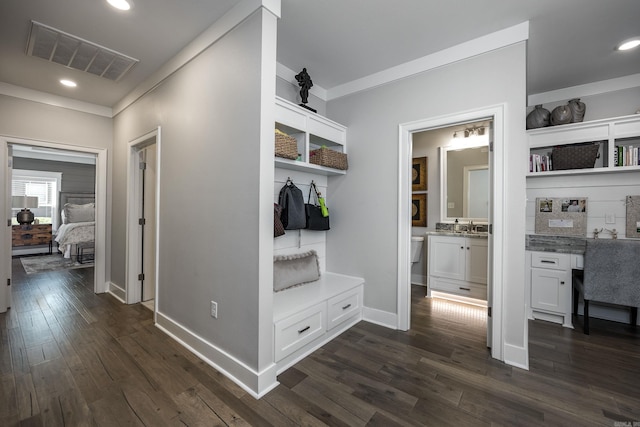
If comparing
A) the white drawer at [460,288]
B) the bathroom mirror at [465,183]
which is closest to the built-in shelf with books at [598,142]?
the bathroom mirror at [465,183]

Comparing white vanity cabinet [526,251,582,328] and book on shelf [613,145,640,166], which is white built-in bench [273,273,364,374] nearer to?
white vanity cabinet [526,251,582,328]

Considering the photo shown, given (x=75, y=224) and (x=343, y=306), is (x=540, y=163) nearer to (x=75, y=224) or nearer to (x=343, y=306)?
(x=343, y=306)

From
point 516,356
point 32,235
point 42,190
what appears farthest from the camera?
point 42,190

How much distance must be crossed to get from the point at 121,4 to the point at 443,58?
2.51m

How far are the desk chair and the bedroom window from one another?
33.1 ft

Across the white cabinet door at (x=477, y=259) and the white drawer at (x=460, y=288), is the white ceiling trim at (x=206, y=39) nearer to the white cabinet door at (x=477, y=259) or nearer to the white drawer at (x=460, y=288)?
the white cabinet door at (x=477, y=259)

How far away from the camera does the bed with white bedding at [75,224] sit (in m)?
5.56

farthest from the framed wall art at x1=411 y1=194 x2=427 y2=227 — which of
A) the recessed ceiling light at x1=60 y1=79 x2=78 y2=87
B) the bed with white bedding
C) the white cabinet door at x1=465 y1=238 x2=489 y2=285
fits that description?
the bed with white bedding

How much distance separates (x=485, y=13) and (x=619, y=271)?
8.42 feet

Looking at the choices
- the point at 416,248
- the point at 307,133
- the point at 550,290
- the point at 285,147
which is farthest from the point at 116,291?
the point at 550,290

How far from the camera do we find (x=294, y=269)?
9.29 ft

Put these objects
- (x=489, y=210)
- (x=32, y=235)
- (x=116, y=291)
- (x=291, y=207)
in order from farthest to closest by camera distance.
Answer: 1. (x=32, y=235)
2. (x=116, y=291)
3. (x=291, y=207)
4. (x=489, y=210)

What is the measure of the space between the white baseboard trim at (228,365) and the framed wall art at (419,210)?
3220mm

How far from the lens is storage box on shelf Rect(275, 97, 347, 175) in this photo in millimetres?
2424
